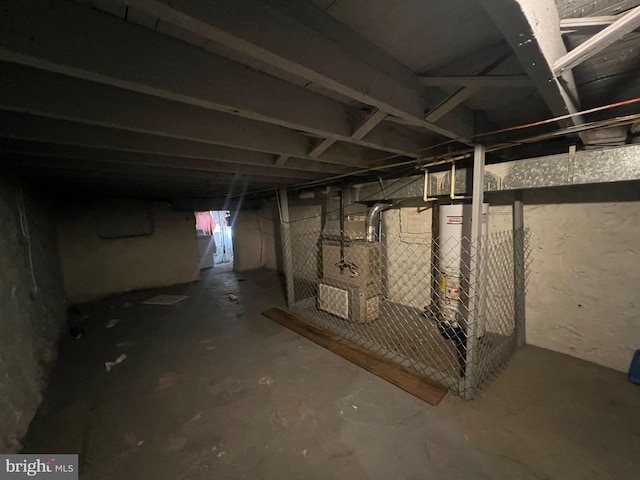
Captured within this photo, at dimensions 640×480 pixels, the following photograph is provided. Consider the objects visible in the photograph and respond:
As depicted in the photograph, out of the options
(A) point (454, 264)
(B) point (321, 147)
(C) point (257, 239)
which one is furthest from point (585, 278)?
(C) point (257, 239)

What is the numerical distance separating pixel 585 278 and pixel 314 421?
2.43m

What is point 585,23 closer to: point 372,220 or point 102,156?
point 372,220

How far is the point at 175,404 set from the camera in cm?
168

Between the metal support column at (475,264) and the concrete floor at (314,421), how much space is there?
0.18 m

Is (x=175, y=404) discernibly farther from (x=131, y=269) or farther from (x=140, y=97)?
(x=131, y=269)

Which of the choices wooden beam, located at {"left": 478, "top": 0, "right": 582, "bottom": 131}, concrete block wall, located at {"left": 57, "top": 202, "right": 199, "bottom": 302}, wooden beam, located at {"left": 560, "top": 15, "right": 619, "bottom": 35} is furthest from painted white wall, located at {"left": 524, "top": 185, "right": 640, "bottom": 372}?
concrete block wall, located at {"left": 57, "top": 202, "right": 199, "bottom": 302}

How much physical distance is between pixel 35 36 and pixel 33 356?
2.45m

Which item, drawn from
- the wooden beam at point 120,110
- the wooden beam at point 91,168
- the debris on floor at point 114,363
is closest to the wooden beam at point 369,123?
the wooden beam at point 120,110

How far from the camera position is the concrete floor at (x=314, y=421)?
123 centimetres

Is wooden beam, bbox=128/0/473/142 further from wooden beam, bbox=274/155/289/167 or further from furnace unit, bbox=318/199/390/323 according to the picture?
furnace unit, bbox=318/199/390/323

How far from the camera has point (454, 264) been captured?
2197 millimetres

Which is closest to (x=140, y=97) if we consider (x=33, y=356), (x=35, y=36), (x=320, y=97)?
(x=35, y=36)

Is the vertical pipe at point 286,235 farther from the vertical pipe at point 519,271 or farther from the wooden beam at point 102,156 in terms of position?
the vertical pipe at point 519,271

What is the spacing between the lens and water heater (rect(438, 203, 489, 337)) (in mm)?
2133
